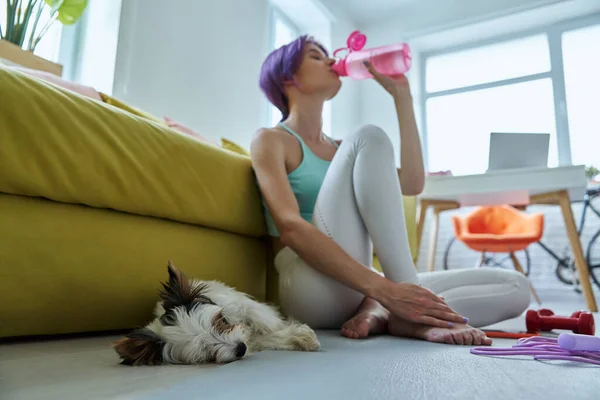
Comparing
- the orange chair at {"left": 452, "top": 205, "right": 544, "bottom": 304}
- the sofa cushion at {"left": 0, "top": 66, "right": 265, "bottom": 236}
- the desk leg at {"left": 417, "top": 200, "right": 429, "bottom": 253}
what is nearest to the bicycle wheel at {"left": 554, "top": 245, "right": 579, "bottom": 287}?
the orange chair at {"left": 452, "top": 205, "right": 544, "bottom": 304}

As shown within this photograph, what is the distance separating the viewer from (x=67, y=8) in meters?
1.65

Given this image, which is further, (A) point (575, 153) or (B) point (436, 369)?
(A) point (575, 153)

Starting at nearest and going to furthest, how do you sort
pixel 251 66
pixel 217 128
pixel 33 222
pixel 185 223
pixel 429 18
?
pixel 33 222 → pixel 185 223 → pixel 217 128 → pixel 251 66 → pixel 429 18

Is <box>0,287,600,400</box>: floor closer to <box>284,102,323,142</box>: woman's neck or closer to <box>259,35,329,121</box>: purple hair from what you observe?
<box>284,102,323,142</box>: woman's neck

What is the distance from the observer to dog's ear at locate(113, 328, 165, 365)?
58 cm

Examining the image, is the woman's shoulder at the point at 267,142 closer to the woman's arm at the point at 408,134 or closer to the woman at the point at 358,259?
the woman at the point at 358,259

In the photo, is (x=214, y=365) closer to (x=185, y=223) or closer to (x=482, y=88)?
(x=185, y=223)

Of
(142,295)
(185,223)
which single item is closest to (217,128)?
(185,223)

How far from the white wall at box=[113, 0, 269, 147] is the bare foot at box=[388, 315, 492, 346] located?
1.58 metres

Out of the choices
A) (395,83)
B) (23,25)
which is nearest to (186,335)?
(395,83)

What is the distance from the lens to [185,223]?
1.02 metres

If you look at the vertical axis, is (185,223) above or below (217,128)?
below

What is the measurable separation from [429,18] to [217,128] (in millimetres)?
2615

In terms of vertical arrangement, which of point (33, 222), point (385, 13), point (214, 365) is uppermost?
point (385, 13)
